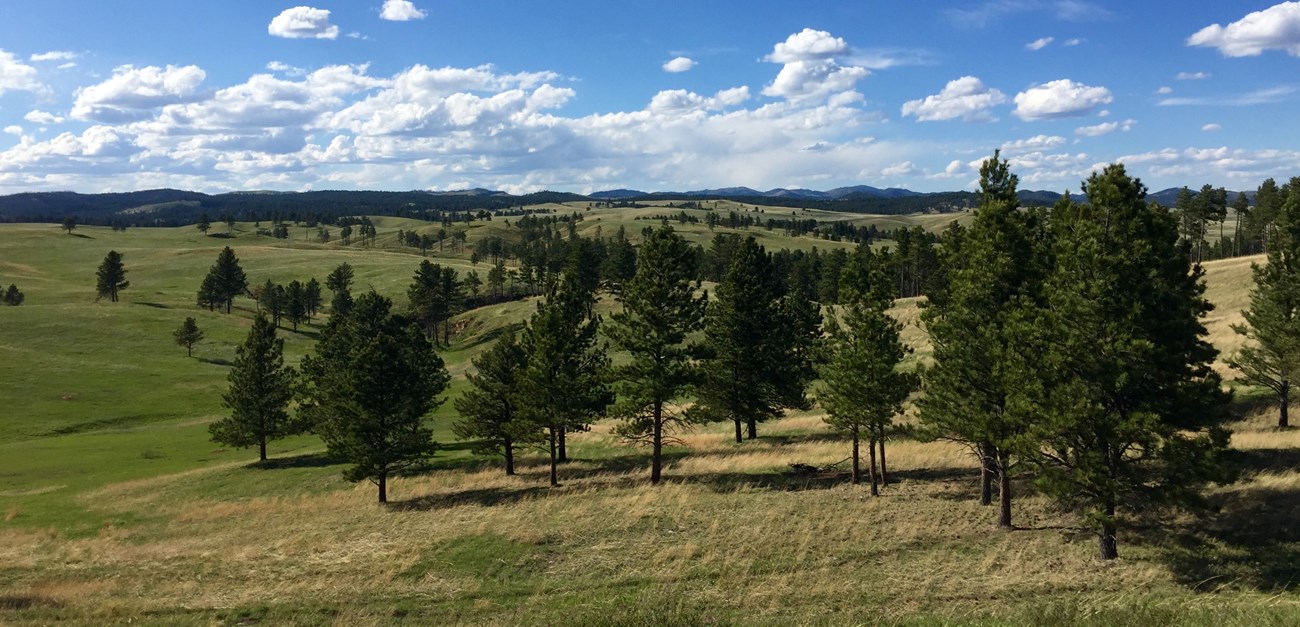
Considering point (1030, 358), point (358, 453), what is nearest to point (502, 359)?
point (358, 453)

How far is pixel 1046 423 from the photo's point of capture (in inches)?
870

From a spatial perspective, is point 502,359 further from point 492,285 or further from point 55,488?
point 492,285

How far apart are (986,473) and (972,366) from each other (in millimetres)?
5514

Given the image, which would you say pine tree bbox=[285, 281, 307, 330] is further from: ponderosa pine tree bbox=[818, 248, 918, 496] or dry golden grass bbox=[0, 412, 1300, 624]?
ponderosa pine tree bbox=[818, 248, 918, 496]

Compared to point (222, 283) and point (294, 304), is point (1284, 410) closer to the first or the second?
Answer: point (294, 304)

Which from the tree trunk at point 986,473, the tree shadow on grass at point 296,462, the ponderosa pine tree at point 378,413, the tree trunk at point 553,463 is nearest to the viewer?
the tree trunk at point 986,473

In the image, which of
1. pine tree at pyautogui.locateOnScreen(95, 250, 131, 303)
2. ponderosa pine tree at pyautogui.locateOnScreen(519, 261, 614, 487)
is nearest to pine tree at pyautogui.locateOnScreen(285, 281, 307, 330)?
pine tree at pyautogui.locateOnScreen(95, 250, 131, 303)

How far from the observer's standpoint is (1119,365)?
821 inches

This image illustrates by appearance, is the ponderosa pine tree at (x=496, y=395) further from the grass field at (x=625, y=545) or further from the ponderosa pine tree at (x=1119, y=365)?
the ponderosa pine tree at (x=1119, y=365)

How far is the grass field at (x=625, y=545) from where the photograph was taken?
19547 millimetres

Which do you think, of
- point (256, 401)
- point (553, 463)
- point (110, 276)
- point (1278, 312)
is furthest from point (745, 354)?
point (110, 276)

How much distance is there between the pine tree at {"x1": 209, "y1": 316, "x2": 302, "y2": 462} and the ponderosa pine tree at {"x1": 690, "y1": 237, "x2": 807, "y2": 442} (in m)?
32.5

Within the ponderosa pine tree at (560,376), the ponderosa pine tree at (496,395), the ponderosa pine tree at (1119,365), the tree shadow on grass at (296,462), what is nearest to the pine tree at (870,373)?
the ponderosa pine tree at (1119,365)

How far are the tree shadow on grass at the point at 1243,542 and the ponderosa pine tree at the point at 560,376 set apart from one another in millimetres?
25506
